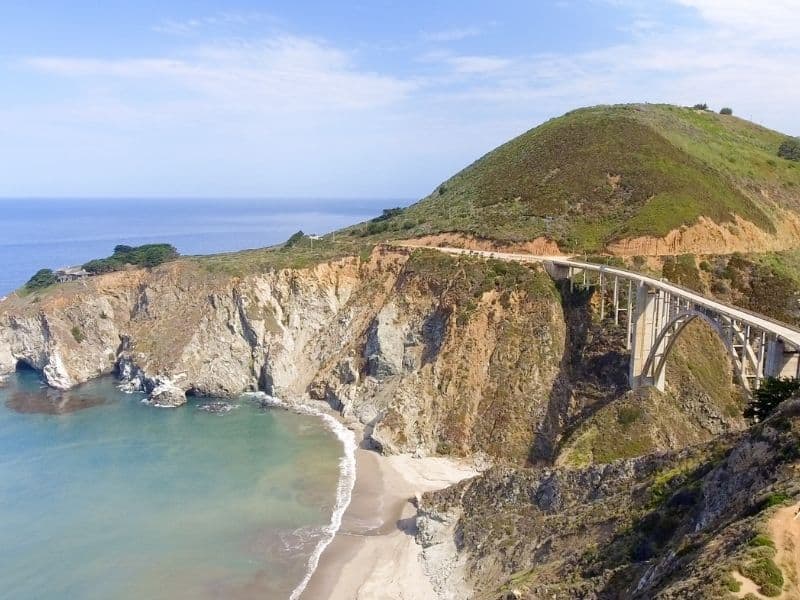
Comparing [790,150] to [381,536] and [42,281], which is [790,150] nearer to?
[381,536]

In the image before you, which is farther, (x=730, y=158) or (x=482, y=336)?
(x=730, y=158)

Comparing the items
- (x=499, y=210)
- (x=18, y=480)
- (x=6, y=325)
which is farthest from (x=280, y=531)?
(x=6, y=325)

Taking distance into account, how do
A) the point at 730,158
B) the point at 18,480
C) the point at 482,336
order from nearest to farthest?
1. the point at 18,480
2. the point at 482,336
3. the point at 730,158

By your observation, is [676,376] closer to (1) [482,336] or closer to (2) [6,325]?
(1) [482,336]

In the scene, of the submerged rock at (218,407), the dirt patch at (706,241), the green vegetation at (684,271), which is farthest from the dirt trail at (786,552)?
the submerged rock at (218,407)

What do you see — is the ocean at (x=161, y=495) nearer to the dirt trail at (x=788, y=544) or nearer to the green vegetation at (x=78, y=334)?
the green vegetation at (x=78, y=334)

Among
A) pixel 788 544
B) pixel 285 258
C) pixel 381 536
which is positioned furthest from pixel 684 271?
pixel 788 544

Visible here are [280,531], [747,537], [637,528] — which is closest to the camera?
[747,537]

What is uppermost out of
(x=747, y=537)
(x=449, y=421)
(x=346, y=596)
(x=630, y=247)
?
(x=630, y=247)
